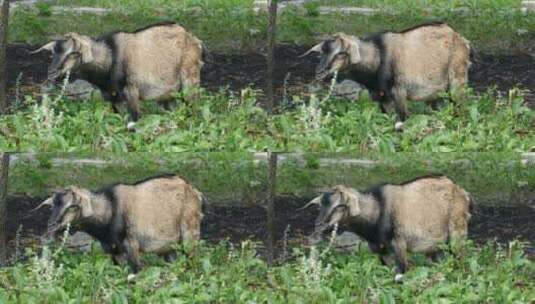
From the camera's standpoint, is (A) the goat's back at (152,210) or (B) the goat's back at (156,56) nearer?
(A) the goat's back at (152,210)

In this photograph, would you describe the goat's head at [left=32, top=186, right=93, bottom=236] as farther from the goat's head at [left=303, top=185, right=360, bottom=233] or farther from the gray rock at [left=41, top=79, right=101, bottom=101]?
the goat's head at [left=303, top=185, right=360, bottom=233]

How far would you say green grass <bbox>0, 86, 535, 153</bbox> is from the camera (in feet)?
38.8

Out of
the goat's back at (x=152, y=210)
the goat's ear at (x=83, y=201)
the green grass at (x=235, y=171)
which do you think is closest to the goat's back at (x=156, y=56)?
the green grass at (x=235, y=171)

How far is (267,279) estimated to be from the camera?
1166 centimetres

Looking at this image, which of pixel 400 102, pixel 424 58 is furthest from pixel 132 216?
pixel 424 58

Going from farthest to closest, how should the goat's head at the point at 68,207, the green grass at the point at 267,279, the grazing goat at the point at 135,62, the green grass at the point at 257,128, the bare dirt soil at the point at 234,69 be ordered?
1. the bare dirt soil at the point at 234,69
2. the grazing goat at the point at 135,62
3. the green grass at the point at 257,128
4. the goat's head at the point at 68,207
5. the green grass at the point at 267,279

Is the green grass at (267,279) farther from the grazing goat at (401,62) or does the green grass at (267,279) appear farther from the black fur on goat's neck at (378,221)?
the grazing goat at (401,62)

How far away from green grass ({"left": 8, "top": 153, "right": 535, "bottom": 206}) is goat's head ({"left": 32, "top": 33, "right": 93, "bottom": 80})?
0.66 metres

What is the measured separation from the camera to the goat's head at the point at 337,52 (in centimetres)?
1187

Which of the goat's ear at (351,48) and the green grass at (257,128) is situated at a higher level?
the goat's ear at (351,48)

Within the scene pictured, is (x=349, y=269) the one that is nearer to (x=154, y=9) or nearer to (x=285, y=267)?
(x=285, y=267)

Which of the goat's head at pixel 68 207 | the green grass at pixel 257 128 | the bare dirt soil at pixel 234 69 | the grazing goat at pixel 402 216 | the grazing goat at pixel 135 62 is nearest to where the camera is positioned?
the goat's head at pixel 68 207

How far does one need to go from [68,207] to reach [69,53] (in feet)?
3.78

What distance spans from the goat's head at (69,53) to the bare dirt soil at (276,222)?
98 centimetres
